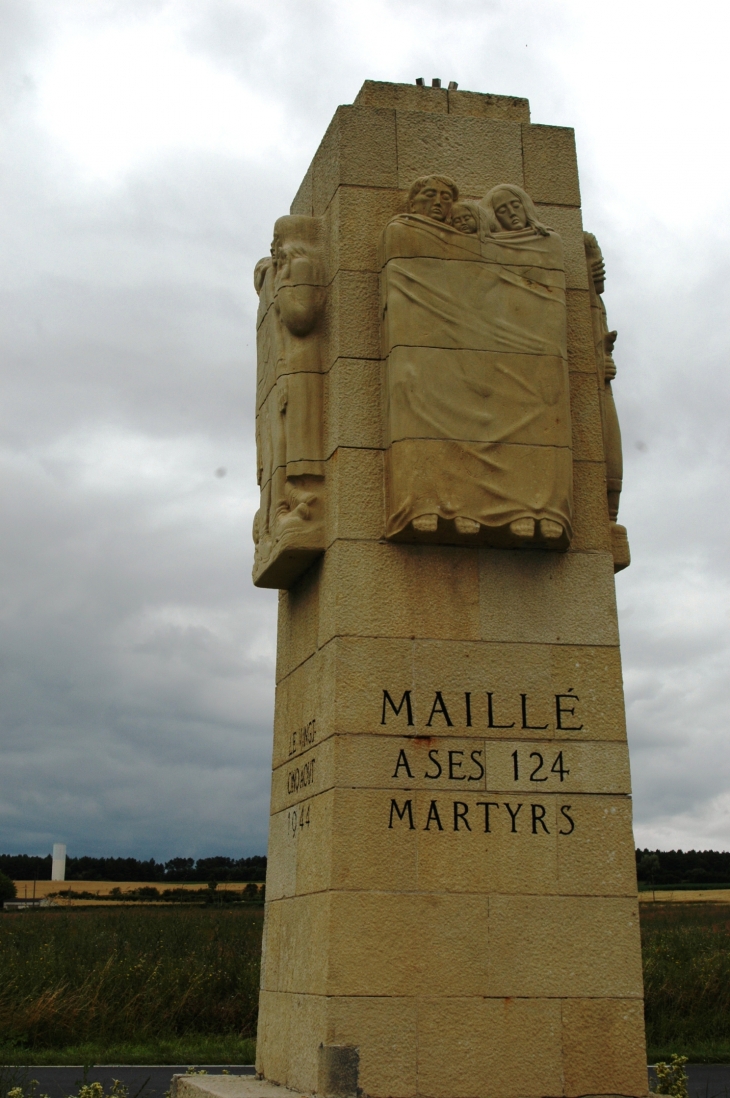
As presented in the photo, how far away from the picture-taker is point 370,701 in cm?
735

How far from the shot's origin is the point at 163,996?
18.6 m

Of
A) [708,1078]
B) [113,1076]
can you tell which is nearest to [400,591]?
[708,1078]

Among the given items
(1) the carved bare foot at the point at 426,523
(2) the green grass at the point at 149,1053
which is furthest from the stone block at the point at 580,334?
(2) the green grass at the point at 149,1053

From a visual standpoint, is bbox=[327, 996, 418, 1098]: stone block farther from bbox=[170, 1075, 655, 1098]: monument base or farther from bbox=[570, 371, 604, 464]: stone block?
bbox=[570, 371, 604, 464]: stone block

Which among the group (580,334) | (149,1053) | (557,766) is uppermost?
(580,334)

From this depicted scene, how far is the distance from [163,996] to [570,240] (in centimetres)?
1369

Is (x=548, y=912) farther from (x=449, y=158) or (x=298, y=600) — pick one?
(x=449, y=158)

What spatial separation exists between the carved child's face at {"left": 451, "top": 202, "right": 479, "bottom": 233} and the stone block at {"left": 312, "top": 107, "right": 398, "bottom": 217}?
54 centimetres

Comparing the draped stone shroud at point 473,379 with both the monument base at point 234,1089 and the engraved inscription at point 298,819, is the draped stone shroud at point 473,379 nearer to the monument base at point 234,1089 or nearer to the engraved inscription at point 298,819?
the engraved inscription at point 298,819

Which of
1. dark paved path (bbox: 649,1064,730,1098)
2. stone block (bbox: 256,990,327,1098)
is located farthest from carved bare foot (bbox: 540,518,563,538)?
dark paved path (bbox: 649,1064,730,1098)

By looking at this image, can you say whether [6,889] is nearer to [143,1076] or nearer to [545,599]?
[143,1076]

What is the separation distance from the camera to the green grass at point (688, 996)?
18.0 m

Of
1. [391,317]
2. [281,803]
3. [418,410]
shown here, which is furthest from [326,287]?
[281,803]

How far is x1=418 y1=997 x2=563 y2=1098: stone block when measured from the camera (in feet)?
22.5
